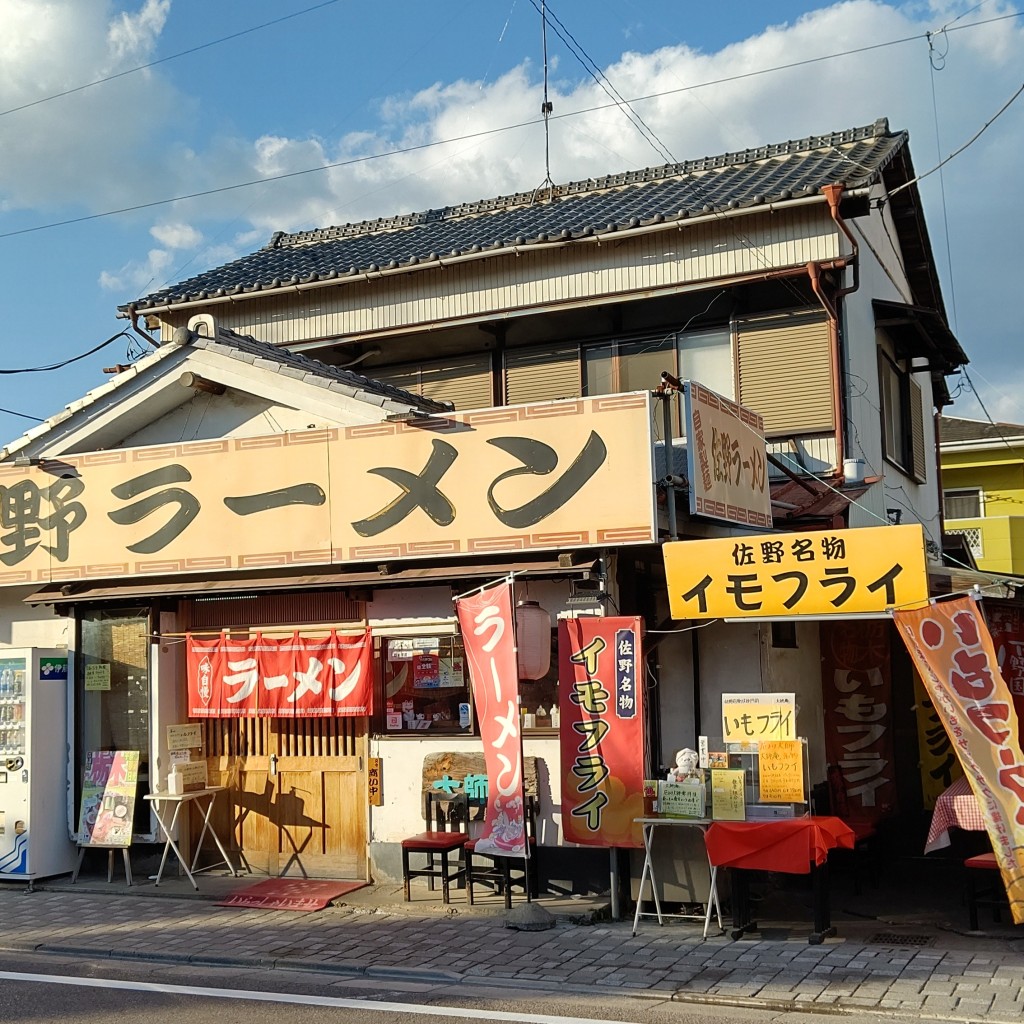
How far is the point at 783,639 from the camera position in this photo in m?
13.7

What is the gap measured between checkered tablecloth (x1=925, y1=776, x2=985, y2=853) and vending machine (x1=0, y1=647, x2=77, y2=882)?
974 centimetres

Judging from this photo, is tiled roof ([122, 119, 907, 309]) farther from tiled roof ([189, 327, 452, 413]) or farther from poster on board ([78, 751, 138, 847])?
poster on board ([78, 751, 138, 847])

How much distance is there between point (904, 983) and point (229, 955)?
558 centimetres

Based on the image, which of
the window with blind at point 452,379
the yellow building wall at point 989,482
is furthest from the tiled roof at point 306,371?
the yellow building wall at point 989,482

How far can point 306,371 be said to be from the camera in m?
13.7

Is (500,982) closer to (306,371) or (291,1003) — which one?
(291,1003)

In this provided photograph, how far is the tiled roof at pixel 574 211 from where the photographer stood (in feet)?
52.6

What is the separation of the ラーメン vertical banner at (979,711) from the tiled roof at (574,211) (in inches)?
278

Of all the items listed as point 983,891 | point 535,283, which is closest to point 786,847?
point 983,891

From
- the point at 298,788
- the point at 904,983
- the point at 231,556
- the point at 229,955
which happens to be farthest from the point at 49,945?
the point at 904,983

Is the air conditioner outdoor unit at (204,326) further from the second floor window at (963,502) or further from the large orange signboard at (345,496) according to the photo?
the second floor window at (963,502)

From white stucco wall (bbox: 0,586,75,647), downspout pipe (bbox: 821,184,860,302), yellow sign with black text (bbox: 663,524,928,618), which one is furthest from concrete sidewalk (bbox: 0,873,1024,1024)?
downspout pipe (bbox: 821,184,860,302)

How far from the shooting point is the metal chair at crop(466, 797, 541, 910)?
11727mm

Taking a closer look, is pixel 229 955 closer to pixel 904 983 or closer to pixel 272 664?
pixel 272 664
